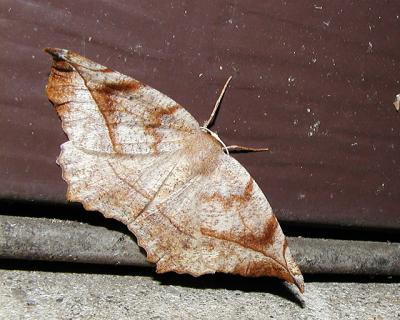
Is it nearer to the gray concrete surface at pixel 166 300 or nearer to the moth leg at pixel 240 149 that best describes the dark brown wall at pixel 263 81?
the moth leg at pixel 240 149

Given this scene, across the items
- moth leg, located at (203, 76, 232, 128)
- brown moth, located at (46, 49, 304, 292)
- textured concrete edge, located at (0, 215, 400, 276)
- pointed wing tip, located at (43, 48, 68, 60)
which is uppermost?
pointed wing tip, located at (43, 48, 68, 60)

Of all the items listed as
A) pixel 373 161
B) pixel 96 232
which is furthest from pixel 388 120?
pixel 96 232

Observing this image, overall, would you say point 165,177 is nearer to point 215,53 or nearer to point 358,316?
point 215,53

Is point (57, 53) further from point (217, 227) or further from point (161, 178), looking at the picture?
point (217, 227)

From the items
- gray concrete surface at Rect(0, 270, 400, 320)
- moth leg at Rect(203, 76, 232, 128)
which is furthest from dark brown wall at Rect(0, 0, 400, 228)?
gray concrete surface at Rect(0, 270, 400, 320)

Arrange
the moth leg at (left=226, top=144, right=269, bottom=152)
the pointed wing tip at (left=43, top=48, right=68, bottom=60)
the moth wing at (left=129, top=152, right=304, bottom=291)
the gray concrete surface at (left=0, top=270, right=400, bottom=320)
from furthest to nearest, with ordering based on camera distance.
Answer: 1. the moth leg at (left=226, top=144, right=269, bottom=152)
2. the moth wing at (left=129, top=152, right=304, bottom=291)
3. the gray concrete surface at (left=0, top=270, right=400, bottom=320)
4. the pointed wing tip at (left=43, top=48, right=68, bottom=60)

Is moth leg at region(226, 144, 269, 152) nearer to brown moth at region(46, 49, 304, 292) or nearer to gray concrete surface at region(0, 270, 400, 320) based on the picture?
brown moth at region(46, 49, 304, 292)
